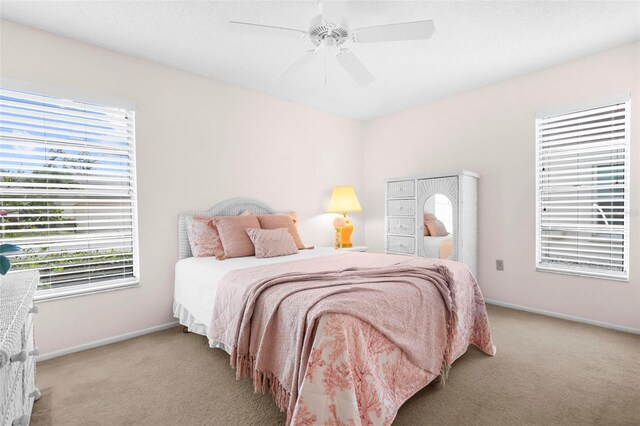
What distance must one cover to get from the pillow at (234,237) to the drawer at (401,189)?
1931mm

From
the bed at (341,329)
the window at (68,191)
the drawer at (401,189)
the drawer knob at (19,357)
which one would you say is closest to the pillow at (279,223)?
the bed at (341,329)

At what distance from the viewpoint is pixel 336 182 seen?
465 cm

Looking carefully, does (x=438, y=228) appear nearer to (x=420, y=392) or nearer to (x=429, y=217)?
(x=429, y=217)

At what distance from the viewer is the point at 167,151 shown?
3035 millimetres

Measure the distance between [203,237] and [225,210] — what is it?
0.50 metres

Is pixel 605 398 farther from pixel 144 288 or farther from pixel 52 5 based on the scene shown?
pixel 52 5

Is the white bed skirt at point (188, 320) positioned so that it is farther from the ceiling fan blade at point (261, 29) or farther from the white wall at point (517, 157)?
the white wall at point (517, 157)

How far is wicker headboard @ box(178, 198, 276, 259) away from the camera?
10.1 ft

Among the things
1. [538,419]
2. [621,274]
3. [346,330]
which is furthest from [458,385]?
[621,274]

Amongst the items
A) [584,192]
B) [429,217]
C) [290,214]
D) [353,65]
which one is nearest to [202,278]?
[290,214]

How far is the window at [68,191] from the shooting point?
2.36m

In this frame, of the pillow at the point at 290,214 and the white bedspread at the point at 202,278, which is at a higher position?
the pillow at the point at 290,214

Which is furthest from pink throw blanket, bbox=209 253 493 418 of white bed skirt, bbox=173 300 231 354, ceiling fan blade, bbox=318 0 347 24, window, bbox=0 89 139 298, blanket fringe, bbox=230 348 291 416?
ceiling fan blade, bbox=318 0 347 24

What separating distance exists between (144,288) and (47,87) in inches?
70.7
